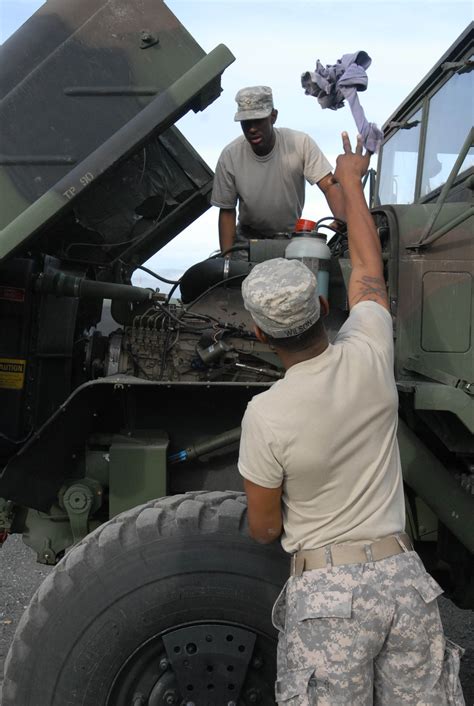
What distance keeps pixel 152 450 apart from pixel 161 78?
1478 mm

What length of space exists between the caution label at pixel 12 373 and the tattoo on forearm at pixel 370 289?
1721 mm

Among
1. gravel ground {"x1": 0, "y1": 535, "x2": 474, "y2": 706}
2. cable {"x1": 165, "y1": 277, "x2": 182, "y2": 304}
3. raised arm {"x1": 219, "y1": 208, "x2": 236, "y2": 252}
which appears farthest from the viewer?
gravel ground {"x1": 0, "y1": 535, "x2": 474, "y2": 706}

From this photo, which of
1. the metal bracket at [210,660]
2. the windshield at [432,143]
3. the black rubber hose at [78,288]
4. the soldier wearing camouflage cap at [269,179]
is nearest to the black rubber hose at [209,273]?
the black rubber hose at [78,288]

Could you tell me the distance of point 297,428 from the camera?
205cm

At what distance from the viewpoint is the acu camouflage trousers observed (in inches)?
80.9

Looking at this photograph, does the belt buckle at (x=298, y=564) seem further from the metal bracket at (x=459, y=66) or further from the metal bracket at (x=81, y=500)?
the metal bracket at (x=459, y=66)

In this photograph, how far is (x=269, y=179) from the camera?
13.9ft

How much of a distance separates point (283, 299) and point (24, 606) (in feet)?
12.9

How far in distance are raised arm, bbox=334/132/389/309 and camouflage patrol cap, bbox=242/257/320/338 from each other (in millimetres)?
426

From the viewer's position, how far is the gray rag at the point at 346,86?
2.88m

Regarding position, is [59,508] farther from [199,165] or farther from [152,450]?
[199,165]

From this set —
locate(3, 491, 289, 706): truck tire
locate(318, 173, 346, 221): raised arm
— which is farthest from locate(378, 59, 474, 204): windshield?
→ locate(3, 491, 289, 706): truck tire

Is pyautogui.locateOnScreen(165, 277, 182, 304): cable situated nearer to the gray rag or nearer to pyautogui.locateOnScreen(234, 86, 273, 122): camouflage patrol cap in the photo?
pyautogui.locateOnScreen(234, 86, 273, 122): camouflage patrol cap

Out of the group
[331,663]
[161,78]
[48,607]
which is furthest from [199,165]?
[331,663]
